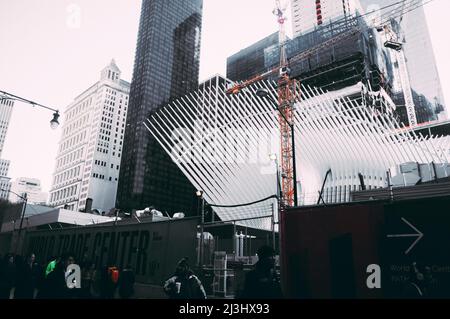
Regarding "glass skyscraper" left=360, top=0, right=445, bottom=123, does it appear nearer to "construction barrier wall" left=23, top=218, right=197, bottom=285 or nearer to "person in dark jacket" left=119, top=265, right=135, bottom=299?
"construction barrier wall" left=23, top=218, right=197, bottom=285

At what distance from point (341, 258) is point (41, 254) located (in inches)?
863

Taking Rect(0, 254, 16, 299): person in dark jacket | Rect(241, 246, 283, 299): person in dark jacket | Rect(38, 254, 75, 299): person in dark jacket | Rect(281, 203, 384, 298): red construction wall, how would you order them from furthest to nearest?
Rect(0, 254, 16, 299): person in dark jacket
Rect(281, 203, 384, 298): red construction wall
Rect(38, 254, 75, 299): person in dark jacket
Rect(241, 246, 283, 299): person in dark jacket

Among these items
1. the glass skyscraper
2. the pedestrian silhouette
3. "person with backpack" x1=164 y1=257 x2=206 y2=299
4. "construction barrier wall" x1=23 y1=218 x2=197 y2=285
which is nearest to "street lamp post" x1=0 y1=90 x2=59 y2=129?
"construction barrier wall" x1=23 y1=218 x2=197 y2=285

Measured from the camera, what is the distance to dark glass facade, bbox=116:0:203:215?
144 meters

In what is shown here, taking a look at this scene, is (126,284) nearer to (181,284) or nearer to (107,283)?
(107,283)

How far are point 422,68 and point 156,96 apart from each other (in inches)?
5410

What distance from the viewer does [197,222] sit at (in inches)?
497

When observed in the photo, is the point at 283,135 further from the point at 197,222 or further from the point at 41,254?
the point at 197,222

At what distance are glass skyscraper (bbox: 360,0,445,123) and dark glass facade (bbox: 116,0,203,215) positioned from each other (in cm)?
11504

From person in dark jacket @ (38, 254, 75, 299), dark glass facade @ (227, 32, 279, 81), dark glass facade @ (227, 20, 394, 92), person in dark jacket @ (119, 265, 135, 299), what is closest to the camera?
person in dark jacket @ (38, 254, 75, 299)

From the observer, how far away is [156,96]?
157000mm

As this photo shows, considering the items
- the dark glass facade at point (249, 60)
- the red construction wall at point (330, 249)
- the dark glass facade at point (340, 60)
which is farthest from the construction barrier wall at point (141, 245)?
the dark glass facade at point (249, 60)
